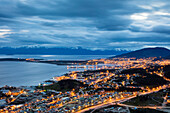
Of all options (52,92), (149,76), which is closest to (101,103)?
(52,92)

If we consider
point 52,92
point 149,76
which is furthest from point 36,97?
point 149,76

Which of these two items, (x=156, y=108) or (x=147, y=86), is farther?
(x=147, y=86)

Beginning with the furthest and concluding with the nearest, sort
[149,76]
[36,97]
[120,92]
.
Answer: [149,76], [120,92], [36,97]

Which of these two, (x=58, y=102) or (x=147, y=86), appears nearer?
(x=58, y=102)

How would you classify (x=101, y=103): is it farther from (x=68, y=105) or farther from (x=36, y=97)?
(x=36, y=97)

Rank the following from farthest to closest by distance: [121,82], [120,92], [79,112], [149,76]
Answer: [149,76] < [121,82] < [120,92] < [79,112]

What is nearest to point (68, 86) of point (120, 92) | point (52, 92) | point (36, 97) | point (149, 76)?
point (52, 92)

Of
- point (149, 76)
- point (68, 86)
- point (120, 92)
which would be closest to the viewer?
point (120, 92)

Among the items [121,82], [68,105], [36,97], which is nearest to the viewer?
[68,105]

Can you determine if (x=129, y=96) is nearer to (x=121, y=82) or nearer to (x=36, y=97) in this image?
(x=121, y=82)
